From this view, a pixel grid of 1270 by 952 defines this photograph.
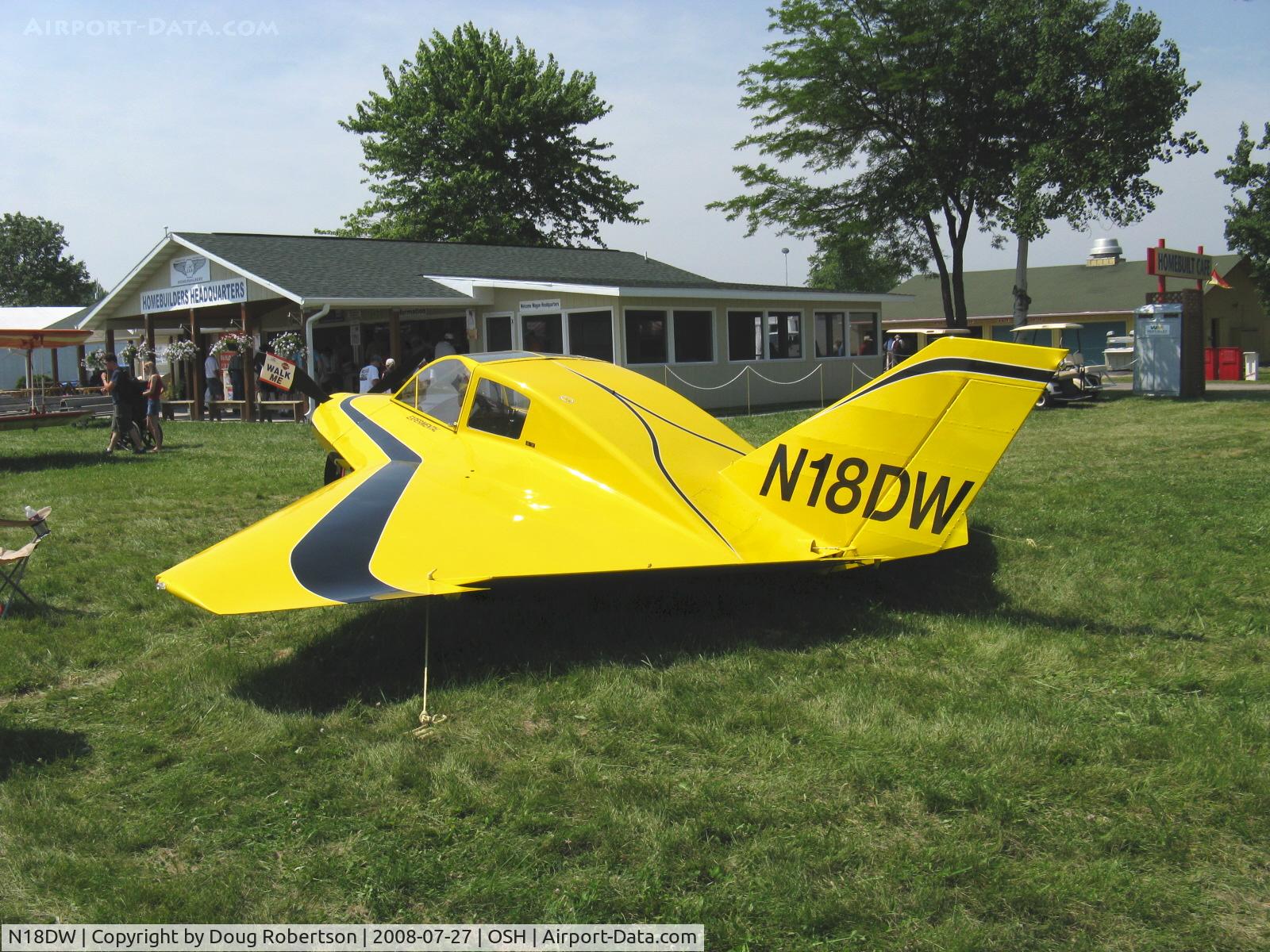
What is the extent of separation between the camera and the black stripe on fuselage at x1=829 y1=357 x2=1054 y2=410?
17.0ft

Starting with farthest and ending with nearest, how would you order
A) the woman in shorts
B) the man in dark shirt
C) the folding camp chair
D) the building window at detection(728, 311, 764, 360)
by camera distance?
the building window at detection(728, 311, 764, 360) < the woman in shorts < the man in dark shirt < the folding camp chair

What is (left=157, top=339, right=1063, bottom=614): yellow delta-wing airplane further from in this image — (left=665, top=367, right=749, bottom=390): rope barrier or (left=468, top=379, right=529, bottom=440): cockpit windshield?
(left=665, top=367, right=749, bottom=390): rope barrier

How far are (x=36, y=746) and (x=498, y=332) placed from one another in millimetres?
20308

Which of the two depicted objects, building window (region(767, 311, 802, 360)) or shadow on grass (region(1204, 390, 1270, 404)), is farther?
building window (region(767, 311, 802, 360))

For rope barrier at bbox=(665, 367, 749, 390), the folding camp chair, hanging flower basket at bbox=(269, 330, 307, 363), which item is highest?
hanging flower basket at bbox=(269, 330, 307, 363)

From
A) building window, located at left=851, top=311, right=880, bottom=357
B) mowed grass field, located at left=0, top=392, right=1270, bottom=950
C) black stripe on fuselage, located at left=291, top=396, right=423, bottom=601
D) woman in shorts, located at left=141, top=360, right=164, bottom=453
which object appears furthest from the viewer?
building window, located at left=851, top=311, right=880, bottom=357

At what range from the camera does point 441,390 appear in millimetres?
7859

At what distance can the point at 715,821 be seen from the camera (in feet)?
12.5

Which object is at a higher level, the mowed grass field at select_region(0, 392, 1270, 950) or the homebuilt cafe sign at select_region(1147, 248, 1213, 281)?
the homebuilt cafe sign at select_region(1147, 248, 1213, 281)

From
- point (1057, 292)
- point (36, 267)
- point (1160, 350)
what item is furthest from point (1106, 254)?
point (36, 267)

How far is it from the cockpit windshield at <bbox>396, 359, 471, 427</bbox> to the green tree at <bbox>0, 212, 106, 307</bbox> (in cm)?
9339
